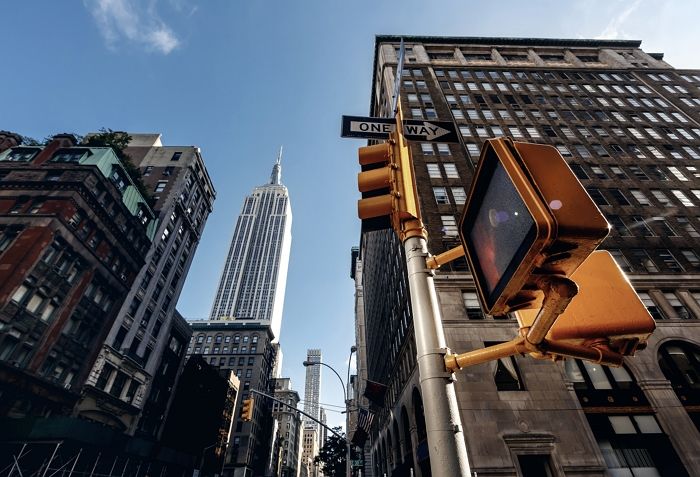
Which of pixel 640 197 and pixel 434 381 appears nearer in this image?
pixel 434 381

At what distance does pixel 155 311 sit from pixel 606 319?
5316cm

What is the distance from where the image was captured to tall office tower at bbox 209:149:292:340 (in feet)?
512

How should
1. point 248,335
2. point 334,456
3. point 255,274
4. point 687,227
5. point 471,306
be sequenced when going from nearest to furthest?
point 471,306
point 687,227
point 334,456
point 248,335
point 255,274

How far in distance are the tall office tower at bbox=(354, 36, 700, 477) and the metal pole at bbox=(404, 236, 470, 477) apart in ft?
0.43

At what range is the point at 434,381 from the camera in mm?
2500

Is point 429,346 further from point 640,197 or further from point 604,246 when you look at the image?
point 640,197

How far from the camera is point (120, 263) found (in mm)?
40781

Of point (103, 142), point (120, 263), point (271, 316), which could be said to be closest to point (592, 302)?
point (120, 263)

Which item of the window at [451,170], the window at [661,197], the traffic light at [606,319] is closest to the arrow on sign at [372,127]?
the traffic light at [606,319]

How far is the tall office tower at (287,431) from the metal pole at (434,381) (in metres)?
127

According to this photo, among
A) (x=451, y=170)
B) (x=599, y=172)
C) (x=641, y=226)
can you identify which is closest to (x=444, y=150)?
(x=451, y=170)

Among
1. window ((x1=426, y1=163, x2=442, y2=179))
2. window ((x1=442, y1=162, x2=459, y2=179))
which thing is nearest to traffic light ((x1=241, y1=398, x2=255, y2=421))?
window ((x1=426, y1=163, x2=442, y2=179))

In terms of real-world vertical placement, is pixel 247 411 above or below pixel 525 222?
above

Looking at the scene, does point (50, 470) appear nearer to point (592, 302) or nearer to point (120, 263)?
point (120, 263)
